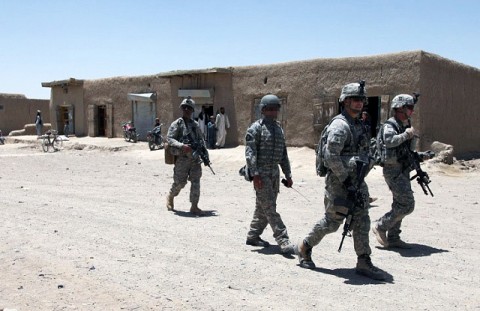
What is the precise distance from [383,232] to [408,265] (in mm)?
737

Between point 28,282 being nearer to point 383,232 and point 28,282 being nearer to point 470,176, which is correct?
point 383,232

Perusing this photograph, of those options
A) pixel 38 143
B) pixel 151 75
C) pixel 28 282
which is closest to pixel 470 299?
pixel 28 282

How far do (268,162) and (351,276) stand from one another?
1.40 m

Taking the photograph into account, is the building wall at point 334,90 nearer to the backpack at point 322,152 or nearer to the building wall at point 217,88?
the building wall at point 217,88

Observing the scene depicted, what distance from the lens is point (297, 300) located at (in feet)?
13.3

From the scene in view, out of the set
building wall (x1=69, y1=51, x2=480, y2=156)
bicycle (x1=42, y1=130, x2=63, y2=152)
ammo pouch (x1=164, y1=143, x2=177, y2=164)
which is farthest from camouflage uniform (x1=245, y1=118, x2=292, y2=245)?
bicycle (x1=42, y1=130, x2=63, y2=152)

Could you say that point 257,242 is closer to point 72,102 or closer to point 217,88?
point 217,88

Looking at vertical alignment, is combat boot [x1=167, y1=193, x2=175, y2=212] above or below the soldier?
below

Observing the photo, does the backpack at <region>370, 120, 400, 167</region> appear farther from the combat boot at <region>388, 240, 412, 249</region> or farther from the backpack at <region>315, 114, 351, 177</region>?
the backpack at <region>315, 114, 351, 177</region>

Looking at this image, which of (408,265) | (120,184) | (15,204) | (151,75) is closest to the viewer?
(408,265)

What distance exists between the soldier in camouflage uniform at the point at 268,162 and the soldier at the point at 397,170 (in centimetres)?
112

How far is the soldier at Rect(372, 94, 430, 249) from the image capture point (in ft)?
18.6

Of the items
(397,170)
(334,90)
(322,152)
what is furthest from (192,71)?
(322,152)

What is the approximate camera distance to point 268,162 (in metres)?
5.46
